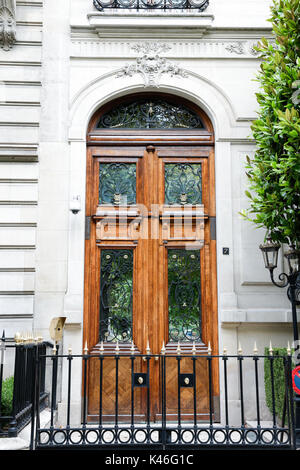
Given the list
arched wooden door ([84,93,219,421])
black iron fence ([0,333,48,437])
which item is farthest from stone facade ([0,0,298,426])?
black iron fence ([0,333,48,437])

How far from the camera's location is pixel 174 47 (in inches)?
354

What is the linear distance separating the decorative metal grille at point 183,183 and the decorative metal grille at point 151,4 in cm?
286

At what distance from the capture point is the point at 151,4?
9055mm

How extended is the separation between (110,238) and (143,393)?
2.65 m

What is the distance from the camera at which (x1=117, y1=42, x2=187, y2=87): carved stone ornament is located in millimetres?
8859

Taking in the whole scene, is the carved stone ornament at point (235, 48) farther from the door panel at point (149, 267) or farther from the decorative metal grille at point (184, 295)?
the decorative metal grille at point (184, 295)


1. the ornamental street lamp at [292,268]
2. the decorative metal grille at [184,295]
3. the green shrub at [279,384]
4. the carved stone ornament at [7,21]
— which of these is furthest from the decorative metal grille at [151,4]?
the green shrub at [279,384]

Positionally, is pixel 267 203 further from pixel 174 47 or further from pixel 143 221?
pixel 174 47

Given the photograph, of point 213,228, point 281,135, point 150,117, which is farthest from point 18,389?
point 150,117

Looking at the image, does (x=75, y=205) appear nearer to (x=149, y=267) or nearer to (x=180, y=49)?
(x=149, y=267)

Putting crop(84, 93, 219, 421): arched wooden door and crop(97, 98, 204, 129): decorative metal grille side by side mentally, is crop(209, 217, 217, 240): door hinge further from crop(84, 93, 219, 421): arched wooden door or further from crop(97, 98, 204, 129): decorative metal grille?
crop(97, 98, 204, 129): decorative metal grille

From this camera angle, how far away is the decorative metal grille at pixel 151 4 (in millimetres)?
8984
